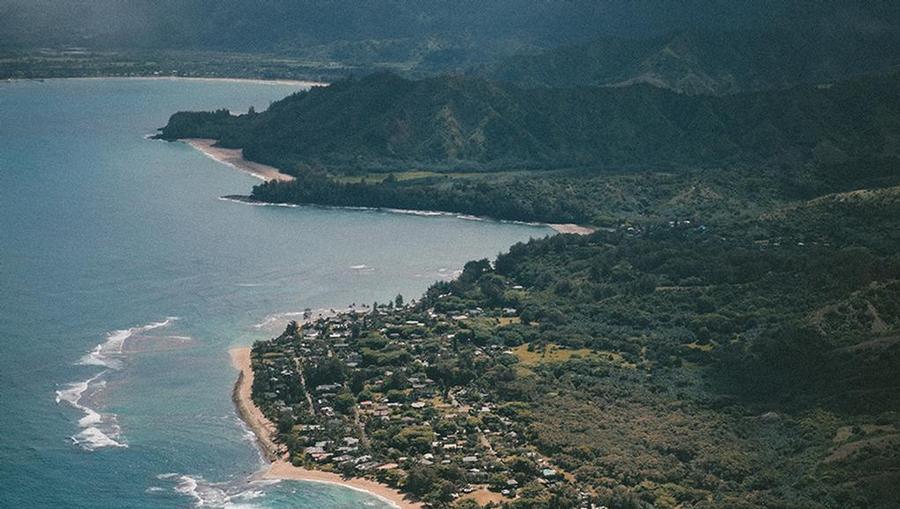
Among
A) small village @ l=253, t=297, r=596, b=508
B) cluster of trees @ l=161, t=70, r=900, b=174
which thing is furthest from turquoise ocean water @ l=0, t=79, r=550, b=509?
cluster of trees @ l=161, t=70, r=900, b=174

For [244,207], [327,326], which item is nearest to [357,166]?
[244,207]

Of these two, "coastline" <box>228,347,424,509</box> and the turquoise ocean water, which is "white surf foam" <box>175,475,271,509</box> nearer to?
the turquoise ocean water

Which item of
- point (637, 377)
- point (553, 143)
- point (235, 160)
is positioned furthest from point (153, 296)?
point (553, 143)

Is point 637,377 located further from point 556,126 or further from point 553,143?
point 556,126

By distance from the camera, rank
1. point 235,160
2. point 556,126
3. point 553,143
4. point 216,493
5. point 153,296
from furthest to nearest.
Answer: point 556,126 < point 235,160 < point 553,143 < point 153,296 < point 216,493

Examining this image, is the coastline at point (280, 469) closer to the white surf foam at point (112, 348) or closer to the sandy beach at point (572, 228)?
the white surf foam at point (112, 348)

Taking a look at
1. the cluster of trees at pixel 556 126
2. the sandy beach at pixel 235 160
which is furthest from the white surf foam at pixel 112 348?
the cluster of trees at pixel 556 126
